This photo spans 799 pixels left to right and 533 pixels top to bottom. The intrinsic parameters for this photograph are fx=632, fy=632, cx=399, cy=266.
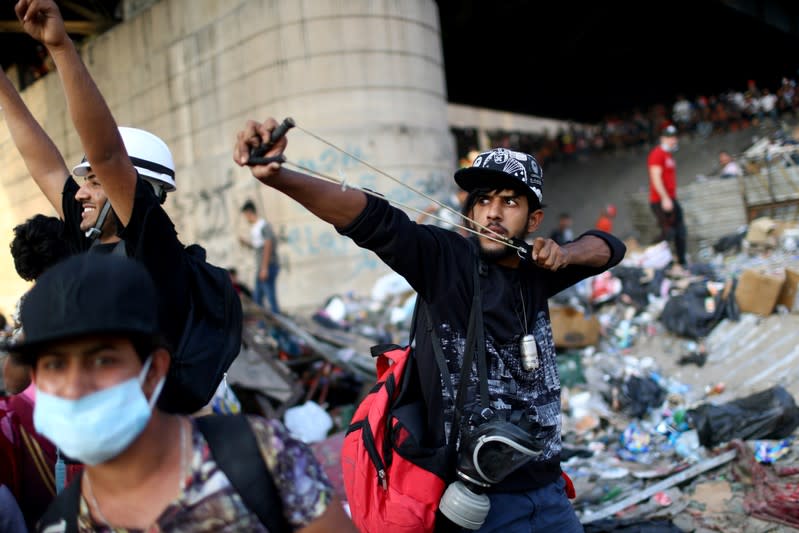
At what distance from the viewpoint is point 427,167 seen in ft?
36.6

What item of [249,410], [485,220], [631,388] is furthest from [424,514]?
[631,388]

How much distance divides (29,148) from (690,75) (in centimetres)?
3552

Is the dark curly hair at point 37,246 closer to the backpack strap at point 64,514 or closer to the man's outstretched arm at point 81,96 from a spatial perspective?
the man's outstretched arm at point 81,96

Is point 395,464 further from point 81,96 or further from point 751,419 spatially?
point 751,419

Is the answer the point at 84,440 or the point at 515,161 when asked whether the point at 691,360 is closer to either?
the point at 515,161

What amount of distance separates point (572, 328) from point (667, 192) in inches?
128

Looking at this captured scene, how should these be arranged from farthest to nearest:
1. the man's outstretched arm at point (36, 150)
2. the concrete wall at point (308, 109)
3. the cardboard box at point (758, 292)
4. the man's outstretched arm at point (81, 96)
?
1. the concrete wall at point (308, 109)
2. the cardboard box at point (758, 292)
3. the man's outstretched arm at point (36, 150)
4. the man's outstretched arm at point (81, 96)

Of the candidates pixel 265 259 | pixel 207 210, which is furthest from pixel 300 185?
pixel 207 210

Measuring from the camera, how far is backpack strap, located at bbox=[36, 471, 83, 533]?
1.33 m

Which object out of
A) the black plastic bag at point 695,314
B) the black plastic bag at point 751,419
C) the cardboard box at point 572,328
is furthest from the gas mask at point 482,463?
the black plastic bag at point 695,314

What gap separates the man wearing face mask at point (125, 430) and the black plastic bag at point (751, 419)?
15.2 ft

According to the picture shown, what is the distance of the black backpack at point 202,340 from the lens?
6.28ft

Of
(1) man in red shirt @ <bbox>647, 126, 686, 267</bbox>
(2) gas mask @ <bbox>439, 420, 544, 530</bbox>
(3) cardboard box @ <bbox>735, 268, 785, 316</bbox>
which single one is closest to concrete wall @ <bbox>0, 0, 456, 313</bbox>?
(1) man in red shirt @ <bbox>647, 126, 686, 267</bbox>

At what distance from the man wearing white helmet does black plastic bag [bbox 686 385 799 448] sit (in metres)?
4.58
